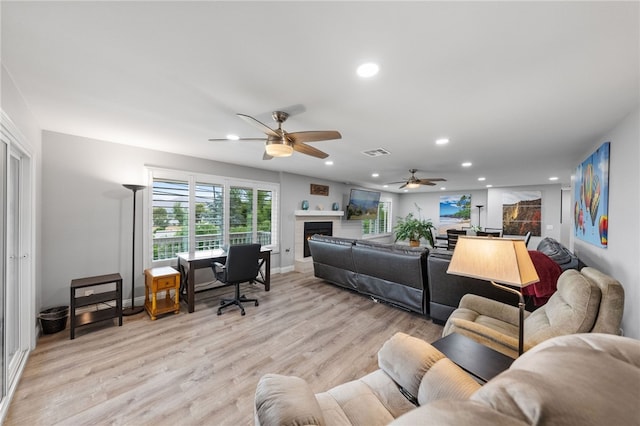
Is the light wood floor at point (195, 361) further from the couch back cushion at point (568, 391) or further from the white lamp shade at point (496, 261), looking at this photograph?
the couch back cushion at point (568, 391)

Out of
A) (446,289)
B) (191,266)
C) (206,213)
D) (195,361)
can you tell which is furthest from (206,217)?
(446,289)

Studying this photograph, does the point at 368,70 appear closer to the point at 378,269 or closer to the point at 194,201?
the point at 378,269

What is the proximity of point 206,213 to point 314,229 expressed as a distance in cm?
279

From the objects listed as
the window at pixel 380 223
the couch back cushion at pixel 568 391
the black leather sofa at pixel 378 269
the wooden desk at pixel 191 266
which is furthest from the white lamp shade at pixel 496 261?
the window at pixel 380 223

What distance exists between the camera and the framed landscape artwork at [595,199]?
99.3 inches

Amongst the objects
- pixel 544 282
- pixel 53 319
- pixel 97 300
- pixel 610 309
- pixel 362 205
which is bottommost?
pixel 53 319

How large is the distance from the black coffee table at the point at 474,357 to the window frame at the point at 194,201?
13.2ft

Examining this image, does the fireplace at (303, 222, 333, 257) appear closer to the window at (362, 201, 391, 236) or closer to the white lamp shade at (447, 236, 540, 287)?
the window at (362, 201, 391, 236)

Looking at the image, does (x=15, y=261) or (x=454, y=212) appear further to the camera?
(x=454, y=212)

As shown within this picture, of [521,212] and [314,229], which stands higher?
[521,212]

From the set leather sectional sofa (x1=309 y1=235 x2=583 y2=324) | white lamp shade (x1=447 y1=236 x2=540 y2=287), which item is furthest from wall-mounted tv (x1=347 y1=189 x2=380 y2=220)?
white lamp shade (x1=447 y1=236 x2=540 y2=287)

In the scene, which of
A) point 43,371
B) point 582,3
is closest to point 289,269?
point 43,371

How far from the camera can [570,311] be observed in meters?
1.49

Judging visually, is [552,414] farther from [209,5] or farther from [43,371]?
[43,371]
